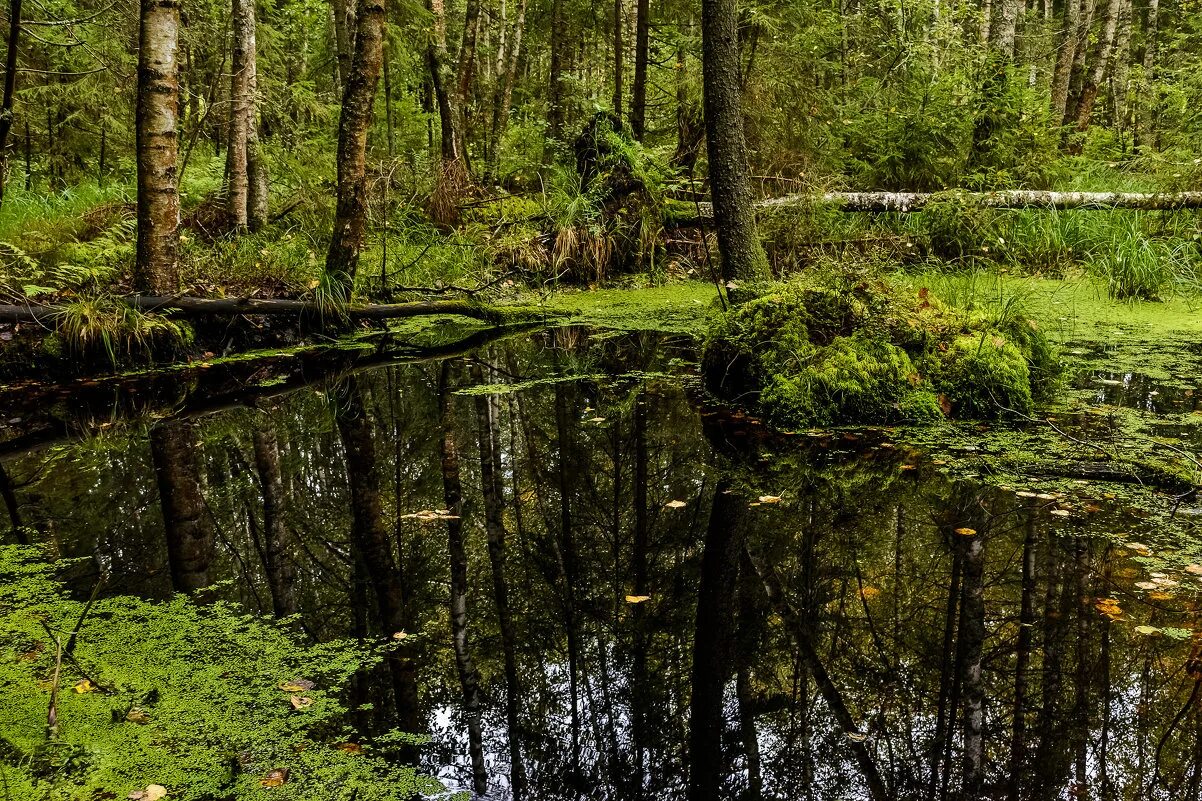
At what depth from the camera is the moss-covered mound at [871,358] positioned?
4.81 metres

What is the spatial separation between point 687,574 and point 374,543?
4.55 ft

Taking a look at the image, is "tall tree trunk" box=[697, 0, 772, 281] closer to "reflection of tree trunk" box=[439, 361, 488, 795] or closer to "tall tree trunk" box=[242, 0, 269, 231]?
"reflection of tree trunk" box=[439, 361, 488, 795]

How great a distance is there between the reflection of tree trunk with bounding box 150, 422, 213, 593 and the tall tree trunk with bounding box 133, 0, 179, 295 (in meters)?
1.99

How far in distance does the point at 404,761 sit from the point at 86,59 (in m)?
13.0

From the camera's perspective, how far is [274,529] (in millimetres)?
3508

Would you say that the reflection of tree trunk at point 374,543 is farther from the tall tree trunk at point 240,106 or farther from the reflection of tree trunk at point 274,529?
the tall tree trunk at point 240,106

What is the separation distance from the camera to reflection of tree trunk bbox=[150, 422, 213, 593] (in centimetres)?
311

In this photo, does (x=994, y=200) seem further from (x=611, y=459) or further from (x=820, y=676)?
(x=820, y=676)

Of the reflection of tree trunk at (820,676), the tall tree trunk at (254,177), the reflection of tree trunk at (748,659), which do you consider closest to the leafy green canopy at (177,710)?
the reflection of tree trunk at (748,659)

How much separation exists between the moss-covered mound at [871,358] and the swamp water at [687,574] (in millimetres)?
317

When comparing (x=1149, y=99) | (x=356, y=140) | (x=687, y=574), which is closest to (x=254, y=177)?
(x=356, y=140)

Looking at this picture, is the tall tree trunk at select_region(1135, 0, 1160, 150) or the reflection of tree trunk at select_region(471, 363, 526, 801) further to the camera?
the tall tree trunk at select_region(1135, 0, 1160, 150)

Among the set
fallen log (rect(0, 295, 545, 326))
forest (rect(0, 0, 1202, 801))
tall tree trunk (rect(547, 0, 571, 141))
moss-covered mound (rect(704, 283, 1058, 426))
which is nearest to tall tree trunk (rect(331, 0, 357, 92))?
forest (rect(0, 0, 1202, 801))

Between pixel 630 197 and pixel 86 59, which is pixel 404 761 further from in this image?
pixel 86 59
